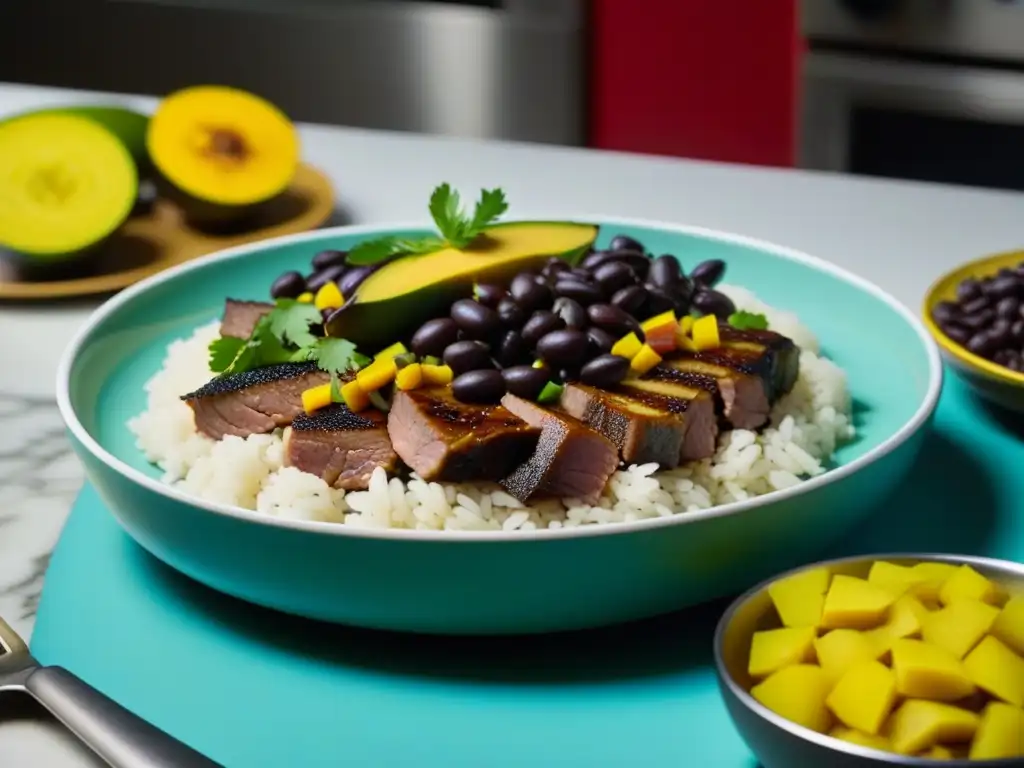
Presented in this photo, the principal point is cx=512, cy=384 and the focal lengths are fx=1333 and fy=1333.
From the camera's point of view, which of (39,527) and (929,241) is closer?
(39,527)

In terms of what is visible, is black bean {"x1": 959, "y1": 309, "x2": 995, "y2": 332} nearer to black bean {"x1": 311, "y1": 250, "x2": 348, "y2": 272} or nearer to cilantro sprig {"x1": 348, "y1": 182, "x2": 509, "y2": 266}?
cilantro sprig {"x1": 348, "y1": 182, "x2": 509, "y2": 266}

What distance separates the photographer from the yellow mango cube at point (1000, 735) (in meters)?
1.10

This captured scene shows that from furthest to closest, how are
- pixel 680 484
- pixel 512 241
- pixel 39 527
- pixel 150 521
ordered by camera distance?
pixel 512 241, pixel 39 527, pixel 680 484, pixel 150 521

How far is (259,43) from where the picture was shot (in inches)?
205

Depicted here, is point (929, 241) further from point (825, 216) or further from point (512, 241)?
point (512, 241)

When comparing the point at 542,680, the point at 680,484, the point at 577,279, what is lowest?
the point at 542,680

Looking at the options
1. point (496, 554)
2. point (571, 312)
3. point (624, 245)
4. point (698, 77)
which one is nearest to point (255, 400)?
point (571, 312)

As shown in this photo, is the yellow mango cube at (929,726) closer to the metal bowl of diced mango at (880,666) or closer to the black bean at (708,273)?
the metal bowl of diced mango at (880,666)

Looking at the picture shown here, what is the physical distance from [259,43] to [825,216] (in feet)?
9.75

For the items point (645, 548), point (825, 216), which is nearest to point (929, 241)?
point (825, 216)

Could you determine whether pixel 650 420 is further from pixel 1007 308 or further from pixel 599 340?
pixel 1007 308

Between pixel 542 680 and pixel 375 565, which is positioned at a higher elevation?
pixel 375 565

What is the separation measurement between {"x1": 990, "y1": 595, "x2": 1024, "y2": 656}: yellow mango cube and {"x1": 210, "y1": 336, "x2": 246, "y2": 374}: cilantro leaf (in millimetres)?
1102

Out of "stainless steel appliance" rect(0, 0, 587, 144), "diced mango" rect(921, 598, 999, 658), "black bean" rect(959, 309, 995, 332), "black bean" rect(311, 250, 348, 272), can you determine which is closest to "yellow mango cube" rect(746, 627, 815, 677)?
"diced mango" rect(921, 598, 999, 658)
